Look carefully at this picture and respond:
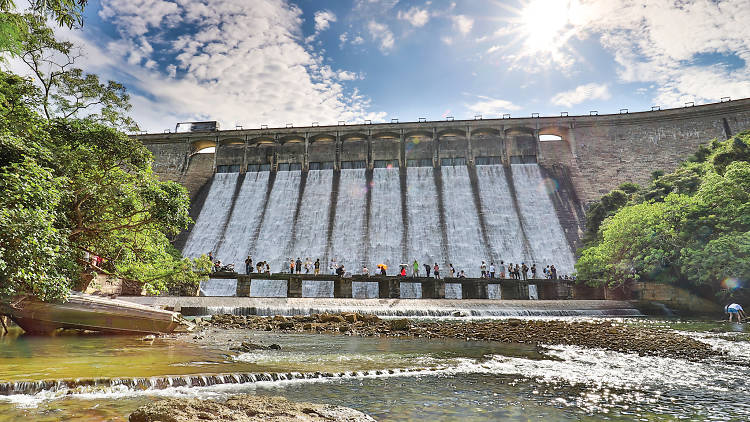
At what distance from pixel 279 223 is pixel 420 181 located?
12282mm

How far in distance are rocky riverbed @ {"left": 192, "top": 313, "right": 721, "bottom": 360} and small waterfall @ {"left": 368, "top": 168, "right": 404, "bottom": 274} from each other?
15.5 metres

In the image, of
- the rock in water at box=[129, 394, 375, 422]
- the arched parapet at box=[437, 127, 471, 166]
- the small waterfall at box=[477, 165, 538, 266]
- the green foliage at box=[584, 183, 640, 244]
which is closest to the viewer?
the rock in water at box=[129, 394, 375, 422]

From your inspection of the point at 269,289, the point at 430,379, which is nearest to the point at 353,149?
the point at 269,289

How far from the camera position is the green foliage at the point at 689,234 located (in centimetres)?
1628

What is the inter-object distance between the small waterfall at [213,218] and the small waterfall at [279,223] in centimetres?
354

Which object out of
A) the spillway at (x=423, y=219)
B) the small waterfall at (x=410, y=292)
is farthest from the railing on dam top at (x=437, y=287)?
the spillway at (x=423, y=219)

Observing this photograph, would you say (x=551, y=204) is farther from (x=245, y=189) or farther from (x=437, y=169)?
(x=245, y=189)

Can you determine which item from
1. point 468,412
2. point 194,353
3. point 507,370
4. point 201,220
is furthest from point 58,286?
point 201,220

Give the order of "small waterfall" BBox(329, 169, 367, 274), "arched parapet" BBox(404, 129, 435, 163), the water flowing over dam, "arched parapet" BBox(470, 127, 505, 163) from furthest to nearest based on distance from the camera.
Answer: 1. "arched parapet" BBox(404, 129, 435, 163)
2. "arched parapet" BBox(470, 127, 505, 163)
3. "small waterfall" BBox(329, 169, 367, 274)
4. the water flowing over dam

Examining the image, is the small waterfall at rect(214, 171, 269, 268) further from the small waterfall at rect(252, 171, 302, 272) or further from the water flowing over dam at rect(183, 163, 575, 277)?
the small waterfall at rect(252, 171, 302, 272)

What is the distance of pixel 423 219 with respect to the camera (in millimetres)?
32156

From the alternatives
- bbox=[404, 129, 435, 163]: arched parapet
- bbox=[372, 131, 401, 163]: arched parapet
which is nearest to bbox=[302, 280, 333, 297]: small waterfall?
bbox=[372, 131, 401, 163]: arched parapet

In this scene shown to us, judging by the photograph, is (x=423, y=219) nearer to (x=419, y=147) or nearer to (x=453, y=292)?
(x=453, y=292)

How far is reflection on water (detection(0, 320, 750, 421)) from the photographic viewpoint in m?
4.25
